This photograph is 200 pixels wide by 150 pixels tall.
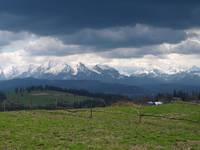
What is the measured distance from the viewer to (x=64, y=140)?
31.7 meters

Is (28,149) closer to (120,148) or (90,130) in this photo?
(120,148)

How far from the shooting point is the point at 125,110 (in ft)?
237

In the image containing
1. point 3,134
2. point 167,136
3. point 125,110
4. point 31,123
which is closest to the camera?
point 3,134

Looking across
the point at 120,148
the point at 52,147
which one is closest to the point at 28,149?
the point at 52,147

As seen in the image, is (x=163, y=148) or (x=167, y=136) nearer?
(x=163, y=148)

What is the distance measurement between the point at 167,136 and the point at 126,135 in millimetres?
3827

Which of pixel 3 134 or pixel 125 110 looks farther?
pixel 125 110

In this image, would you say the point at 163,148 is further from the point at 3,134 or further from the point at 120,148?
the point at 3,134

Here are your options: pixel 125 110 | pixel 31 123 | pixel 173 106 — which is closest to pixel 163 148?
pixel 31 123

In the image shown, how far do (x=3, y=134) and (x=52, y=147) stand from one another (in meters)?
7.62

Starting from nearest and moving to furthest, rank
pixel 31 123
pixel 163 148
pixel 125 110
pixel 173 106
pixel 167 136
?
pixel 163 148 < pixel 167 136 < pixel 31 123 < pixel 125 110 < pixel 173 106

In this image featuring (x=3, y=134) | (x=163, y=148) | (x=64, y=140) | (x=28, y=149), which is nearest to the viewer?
(x=28, y=149)

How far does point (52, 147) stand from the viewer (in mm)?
28297

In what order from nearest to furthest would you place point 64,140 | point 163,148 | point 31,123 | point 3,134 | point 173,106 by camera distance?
point 163,148
point 64,140
point 3,134
point 31,123
point 173,106
